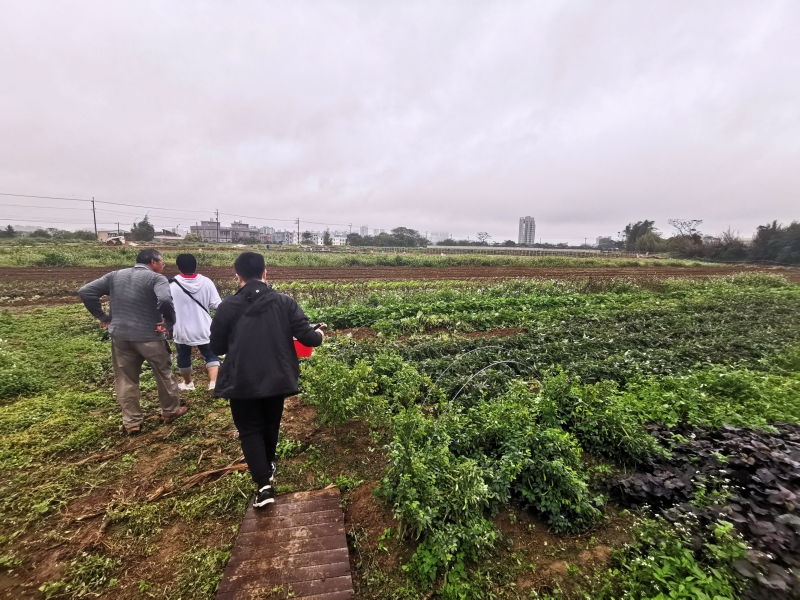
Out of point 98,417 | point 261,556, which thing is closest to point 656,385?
point 261,556

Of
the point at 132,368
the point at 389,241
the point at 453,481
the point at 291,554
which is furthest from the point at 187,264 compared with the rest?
the point at 389,241

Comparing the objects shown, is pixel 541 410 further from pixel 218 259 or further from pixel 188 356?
pixel 218 259

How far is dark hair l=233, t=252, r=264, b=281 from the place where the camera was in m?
3.04

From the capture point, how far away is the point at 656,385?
504cm

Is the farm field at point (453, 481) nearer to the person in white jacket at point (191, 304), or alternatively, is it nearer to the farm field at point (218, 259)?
the person in white jacket at point (191, 304)

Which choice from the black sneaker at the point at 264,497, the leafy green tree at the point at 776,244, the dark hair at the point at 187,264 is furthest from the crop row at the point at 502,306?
the leafy green tree at the point at 776,244

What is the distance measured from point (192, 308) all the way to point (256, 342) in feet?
8.74

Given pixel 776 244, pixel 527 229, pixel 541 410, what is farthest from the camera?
pixel 527 229

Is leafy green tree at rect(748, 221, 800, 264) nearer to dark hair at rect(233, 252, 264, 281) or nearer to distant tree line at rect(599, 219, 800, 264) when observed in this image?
distant tree line at rect(599, 219, 800, 264)

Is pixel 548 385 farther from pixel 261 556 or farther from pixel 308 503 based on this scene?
pixel 261 556

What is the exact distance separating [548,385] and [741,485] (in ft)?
5.85

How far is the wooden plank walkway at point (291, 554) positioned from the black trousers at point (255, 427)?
1.09ft

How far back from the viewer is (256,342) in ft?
9.43

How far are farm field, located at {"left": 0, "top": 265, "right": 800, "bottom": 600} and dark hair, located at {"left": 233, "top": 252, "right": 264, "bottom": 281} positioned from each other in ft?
5.56
